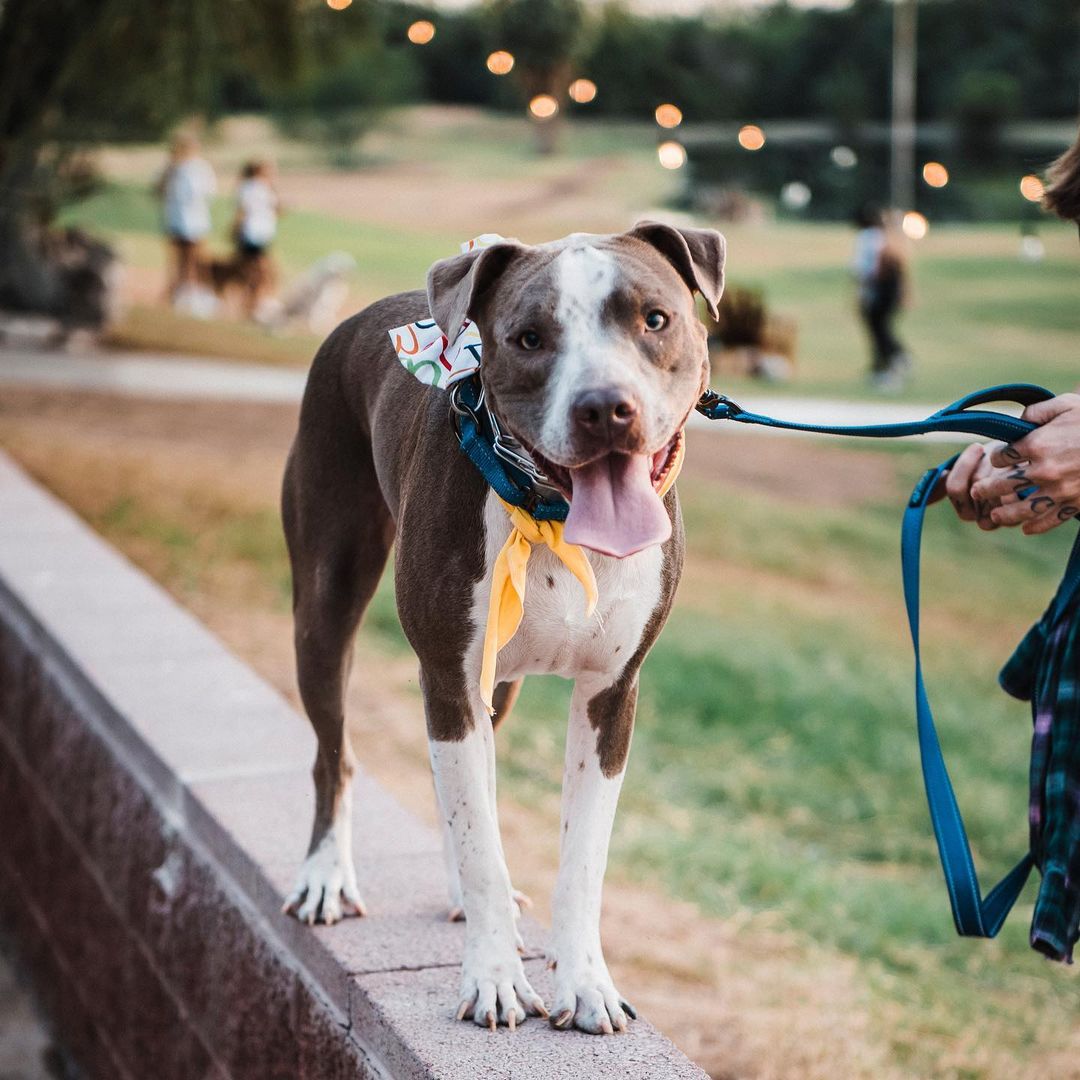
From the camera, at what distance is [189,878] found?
3.88 meters

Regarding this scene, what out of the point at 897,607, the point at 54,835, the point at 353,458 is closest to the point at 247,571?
the point at 54,835

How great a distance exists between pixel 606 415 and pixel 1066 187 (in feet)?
3.80

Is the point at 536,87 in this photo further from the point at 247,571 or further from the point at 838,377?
the point at 247,571

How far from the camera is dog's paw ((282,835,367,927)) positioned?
125 inches

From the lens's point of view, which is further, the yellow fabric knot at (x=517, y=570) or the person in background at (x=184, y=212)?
the person in background at (x=184, y=212)

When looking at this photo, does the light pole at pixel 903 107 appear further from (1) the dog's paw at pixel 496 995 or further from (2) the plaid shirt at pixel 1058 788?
(1) the dog's paw at pixel 496 995

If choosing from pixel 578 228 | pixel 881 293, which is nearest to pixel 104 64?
pixel 881 293

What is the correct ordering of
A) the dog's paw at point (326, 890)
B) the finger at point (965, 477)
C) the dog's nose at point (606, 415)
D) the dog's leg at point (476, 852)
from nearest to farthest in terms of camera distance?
the dog's nose at point (606, 415) < the dog's leg at point (476, 852) < the finger at point (965, 477) < the dog's paw at point (326, 890)

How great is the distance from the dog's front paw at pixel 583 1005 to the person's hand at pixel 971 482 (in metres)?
1.11

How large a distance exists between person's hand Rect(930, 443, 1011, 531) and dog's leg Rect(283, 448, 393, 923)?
1133mm

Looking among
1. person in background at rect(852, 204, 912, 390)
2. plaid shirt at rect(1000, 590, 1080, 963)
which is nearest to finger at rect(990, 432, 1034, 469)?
plaid shirt at rect(1000, 590, 1080, 963)

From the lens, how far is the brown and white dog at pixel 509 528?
87.2 inches

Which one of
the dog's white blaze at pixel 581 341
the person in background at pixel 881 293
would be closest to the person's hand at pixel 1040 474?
the dog's white blaze at pixel 581 341

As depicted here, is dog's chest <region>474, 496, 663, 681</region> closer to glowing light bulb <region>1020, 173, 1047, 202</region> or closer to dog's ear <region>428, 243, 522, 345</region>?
dog's ear <region>428, 243, 522, 345</region>
